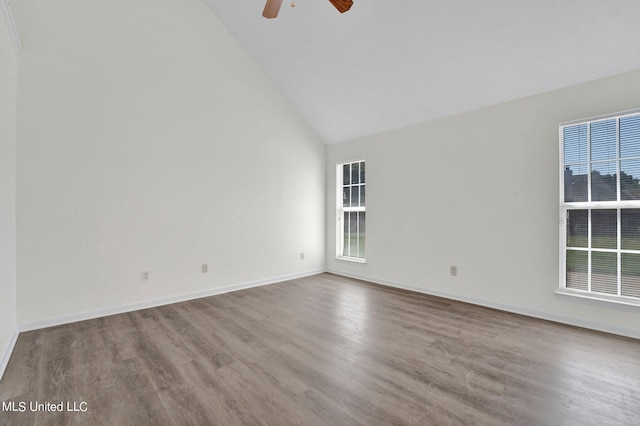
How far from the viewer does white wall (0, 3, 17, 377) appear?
2.21 m

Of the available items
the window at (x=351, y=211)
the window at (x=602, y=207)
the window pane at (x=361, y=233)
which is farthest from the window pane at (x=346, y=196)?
the window at (x=602, y=207)

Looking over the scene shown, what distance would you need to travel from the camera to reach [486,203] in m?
3.49

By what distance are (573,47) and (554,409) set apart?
2.94 m

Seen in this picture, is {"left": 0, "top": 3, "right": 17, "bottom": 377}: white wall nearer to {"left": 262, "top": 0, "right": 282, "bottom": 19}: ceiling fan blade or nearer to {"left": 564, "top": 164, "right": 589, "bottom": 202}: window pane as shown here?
{"left": 262, "top": 0, "right": 282, "bottom": 19}: ceiling fan blade

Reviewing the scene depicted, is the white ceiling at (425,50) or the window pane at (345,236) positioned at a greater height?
the white ceiling at (425,50)

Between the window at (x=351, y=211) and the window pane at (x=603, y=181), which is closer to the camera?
the window pane at (x=603, y=181)

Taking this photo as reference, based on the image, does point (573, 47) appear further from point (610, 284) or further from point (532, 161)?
point (610, 284)

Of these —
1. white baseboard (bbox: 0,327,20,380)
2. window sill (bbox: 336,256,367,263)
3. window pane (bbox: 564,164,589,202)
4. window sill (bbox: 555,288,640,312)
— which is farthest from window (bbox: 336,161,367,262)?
white baseboard (bbox: 0,327,20,380)

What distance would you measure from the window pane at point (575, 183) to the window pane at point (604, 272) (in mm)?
571

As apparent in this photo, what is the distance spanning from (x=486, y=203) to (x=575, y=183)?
82 centimetres

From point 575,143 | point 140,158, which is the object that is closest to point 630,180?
point 575,143

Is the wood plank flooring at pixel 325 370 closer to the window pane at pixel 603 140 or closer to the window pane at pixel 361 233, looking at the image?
the window pane at pixel 603 140

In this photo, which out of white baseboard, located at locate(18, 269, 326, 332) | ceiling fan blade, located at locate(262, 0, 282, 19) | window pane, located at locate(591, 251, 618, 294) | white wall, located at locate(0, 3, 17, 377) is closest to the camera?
white wall, located at locate(0, 3, 17, 377)

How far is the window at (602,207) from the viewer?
2670 millimetres
